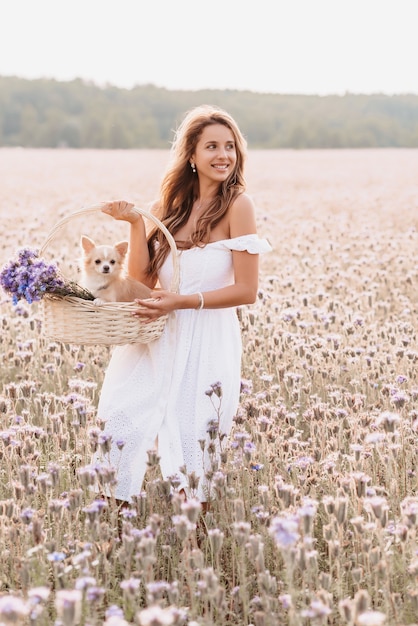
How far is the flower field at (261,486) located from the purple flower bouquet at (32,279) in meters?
0.58

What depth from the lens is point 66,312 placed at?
12.1ft

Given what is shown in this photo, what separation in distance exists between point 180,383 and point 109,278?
613mm

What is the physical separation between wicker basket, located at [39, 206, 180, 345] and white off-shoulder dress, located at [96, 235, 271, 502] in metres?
0.27

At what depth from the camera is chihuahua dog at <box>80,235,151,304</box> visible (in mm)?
4156

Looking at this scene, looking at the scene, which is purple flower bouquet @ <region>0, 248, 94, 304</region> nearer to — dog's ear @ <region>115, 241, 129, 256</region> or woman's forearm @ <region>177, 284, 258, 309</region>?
woman's forearm @ <region>177, 284, 258, 309</region>

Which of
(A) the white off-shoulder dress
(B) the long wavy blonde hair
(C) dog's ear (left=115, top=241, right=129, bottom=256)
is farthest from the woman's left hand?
(C) dog's ear (left=115, top=241, right=129, bottom=256)

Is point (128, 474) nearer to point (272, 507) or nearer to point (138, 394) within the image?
point (138, 394)

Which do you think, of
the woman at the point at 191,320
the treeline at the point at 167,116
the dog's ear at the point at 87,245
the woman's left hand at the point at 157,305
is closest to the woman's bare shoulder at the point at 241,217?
the woman at the point at 191,320

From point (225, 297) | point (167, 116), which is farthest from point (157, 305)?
point (167, 116)

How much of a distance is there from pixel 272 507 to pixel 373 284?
437 cm

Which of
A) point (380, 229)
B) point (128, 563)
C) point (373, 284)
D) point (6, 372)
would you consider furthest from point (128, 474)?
point (380, 229)

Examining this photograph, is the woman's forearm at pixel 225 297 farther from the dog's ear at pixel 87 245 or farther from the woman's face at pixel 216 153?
the dog's ear at pixel 87 245

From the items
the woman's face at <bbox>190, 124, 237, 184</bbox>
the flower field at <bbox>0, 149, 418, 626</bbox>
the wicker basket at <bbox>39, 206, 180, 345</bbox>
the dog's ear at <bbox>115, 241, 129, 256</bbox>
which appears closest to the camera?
the flower field at <bbox>0, 149, 418, 626</bbox>

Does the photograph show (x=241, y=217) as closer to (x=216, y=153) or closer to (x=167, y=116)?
(x=216, y=153)
